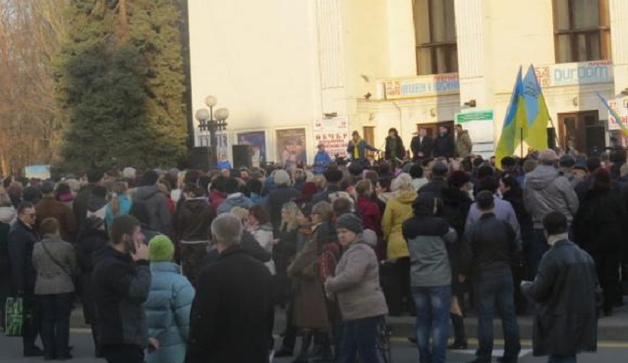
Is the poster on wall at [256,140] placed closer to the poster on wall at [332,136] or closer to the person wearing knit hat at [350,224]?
the poster on wall at [332,136]

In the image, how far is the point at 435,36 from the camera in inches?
1720

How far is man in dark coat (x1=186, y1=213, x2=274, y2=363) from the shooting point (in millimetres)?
8023

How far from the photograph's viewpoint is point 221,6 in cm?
4325

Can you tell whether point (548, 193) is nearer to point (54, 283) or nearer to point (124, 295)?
point (54, 283)

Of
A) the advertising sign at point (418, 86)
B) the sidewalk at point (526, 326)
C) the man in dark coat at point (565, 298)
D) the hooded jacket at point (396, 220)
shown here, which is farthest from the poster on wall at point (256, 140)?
the man in dark coat at point (565, 298)

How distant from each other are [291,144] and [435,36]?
669 cm

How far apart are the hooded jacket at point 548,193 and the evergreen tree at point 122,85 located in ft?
101

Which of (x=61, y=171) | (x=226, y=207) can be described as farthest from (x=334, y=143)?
(x=226, y=207)

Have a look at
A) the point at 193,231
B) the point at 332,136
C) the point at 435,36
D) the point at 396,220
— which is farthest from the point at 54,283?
the point at 435,36

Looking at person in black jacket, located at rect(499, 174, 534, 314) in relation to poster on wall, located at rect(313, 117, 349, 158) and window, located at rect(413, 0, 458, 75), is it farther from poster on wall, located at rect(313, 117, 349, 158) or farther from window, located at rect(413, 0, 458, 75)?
window, located at rect(413, 0, 458, 75)

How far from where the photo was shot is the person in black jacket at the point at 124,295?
9.41 meters

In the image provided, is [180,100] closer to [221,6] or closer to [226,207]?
[221,6]

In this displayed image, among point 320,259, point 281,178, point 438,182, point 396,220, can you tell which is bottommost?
point 320,259

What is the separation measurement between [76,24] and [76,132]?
14.0ft
